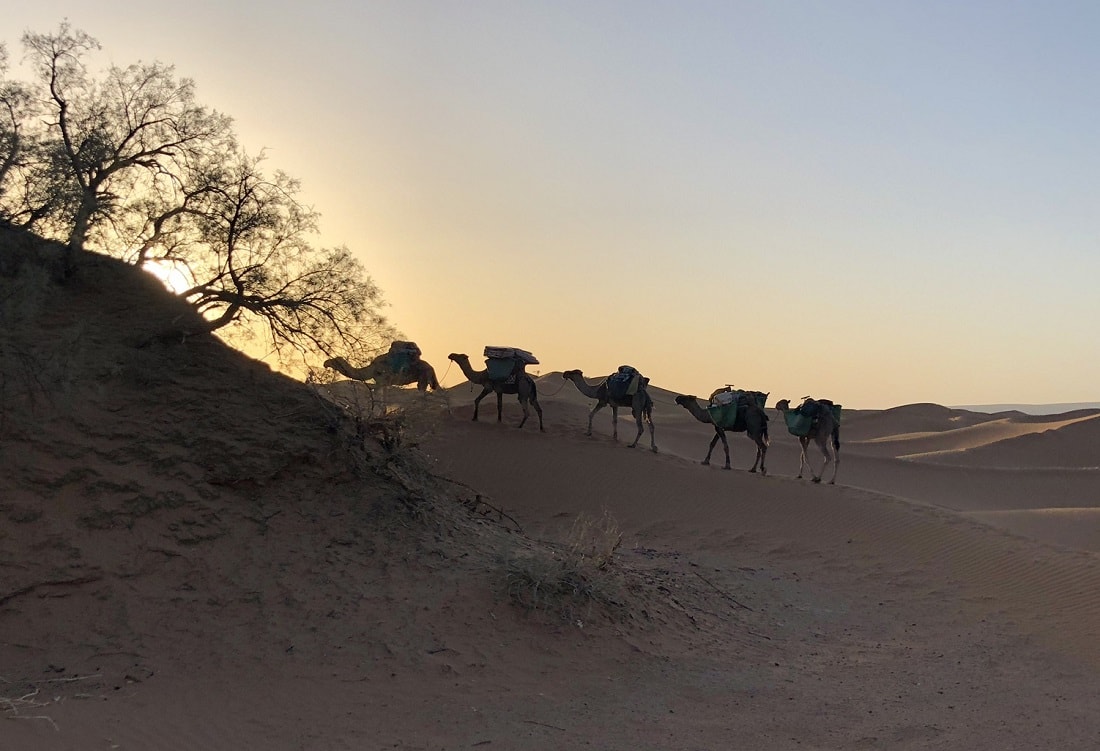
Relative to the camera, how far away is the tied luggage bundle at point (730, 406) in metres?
23.4

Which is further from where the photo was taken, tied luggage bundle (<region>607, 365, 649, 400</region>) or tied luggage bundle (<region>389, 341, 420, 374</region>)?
tied luggage bundle (<region>607, 365, 649, 400</region>)

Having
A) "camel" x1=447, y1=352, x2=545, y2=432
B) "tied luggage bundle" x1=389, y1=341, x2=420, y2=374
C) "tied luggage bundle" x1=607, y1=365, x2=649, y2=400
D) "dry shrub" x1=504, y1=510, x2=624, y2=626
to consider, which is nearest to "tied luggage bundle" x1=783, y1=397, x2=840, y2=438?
"tied luggage bundle" x1=607, y1=365, x2=649, y2=400

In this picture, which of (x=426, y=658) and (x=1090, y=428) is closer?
(x=426, y=658)

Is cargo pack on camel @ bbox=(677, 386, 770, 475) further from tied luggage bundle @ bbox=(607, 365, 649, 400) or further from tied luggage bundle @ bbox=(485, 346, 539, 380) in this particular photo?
tied luggage bundle @ bbox=(485, 346, 539, 380)

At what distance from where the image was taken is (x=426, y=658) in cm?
934

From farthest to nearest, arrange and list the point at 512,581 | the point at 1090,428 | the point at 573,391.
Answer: the point at 573,391 → the point at 1090,428 → the point at 512,581

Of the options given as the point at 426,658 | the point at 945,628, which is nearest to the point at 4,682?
the point at 426,658

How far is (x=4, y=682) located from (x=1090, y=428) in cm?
4535

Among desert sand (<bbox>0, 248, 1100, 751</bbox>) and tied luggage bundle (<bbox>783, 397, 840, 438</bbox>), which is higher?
tied luggage bundle (<bbox>783, 397, 840, 438</bbox>)

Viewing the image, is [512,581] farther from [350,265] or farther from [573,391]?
[573,391]

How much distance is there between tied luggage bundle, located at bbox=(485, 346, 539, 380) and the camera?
77.5 feet

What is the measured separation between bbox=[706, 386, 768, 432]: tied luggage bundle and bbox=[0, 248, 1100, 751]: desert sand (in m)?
7.45

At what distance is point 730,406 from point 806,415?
6.21 ft

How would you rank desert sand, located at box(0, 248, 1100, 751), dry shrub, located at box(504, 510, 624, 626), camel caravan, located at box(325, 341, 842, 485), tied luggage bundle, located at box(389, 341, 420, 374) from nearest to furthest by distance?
desert sand, located at box(0, 248, 1100, 751) < dry shrub, located at box(504, 510, 624, 626) < tied luggage bundle, located at box(389, 341, 420, 374) < camel caravan, located at box(325, 341, 842, 485)
